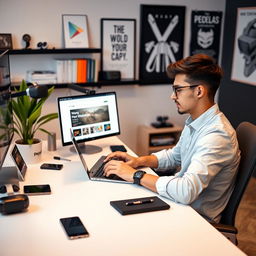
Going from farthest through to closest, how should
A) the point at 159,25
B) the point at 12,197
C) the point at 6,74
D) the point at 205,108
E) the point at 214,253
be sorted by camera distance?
the point at 159,25 → the point at 205,108 → the point at 6,74 → the point at 12,197 → the point at 214,253

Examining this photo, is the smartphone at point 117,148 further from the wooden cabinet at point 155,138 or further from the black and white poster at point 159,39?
the black and white poster at point 159,39

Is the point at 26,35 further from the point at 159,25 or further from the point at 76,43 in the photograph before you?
the point at 159,25

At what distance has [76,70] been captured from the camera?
422 centimetres

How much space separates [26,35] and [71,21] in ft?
1.63

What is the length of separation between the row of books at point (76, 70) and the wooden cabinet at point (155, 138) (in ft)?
2.79

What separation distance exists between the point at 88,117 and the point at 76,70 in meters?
1.62

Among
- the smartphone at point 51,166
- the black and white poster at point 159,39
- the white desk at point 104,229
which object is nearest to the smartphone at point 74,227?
the white desk at point 104,229

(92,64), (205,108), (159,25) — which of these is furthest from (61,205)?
(159,25)

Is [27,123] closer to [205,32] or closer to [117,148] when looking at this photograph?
[117,148]

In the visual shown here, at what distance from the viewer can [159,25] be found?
4582mm

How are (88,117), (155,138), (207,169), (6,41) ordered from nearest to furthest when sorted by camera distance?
(207,169), (88,117), (6,41), (155,138)

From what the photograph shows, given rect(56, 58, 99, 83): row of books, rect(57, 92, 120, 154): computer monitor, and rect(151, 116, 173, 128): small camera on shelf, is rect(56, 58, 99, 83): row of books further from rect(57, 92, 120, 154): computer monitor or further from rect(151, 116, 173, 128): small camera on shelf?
rect(57, 92, 120, 154): computer monitor

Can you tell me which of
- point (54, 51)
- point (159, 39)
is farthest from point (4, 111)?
point (159, 39)

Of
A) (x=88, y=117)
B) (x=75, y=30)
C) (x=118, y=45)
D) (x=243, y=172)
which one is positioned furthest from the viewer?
(x=118, y=45)
